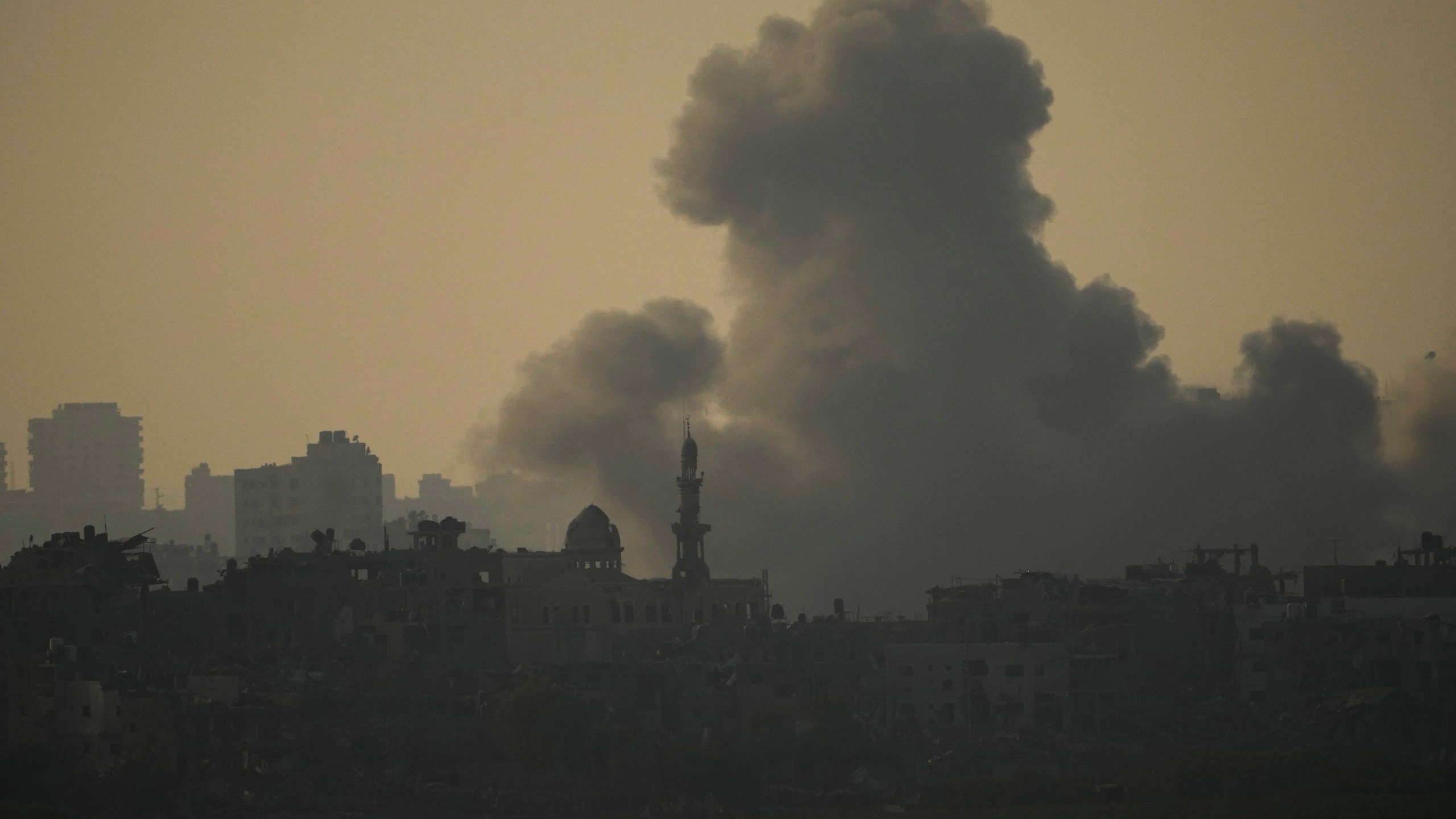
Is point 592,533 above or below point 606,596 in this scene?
above

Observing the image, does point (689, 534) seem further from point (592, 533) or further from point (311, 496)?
point (311, 496)

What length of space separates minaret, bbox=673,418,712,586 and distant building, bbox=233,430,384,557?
7195 cm

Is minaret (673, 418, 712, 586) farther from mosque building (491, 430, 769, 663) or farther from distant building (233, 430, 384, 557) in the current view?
distant building (233, 430, 384, 557)

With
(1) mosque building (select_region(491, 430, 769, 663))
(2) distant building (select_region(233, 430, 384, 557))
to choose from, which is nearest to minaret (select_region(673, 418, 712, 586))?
(1) mosque building (select_region(491, 430, 769, 663))

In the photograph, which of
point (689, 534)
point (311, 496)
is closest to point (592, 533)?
point (689, 534)

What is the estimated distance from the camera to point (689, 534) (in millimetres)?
91688

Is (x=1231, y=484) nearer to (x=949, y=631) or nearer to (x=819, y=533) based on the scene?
(x=819, y=533)

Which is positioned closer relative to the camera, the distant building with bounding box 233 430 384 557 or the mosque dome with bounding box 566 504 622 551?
the mosque dome with bounding box 566 504 622 551

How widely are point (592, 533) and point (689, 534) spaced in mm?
4193

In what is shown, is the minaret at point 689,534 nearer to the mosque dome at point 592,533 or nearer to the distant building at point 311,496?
the mosque dome at point 592,533

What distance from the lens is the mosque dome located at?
308 feet

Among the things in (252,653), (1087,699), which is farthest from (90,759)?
(1087,699)

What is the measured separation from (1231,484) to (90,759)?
5276cm

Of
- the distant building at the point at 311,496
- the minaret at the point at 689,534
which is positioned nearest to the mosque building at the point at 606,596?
the minaret at the point at 689,534
